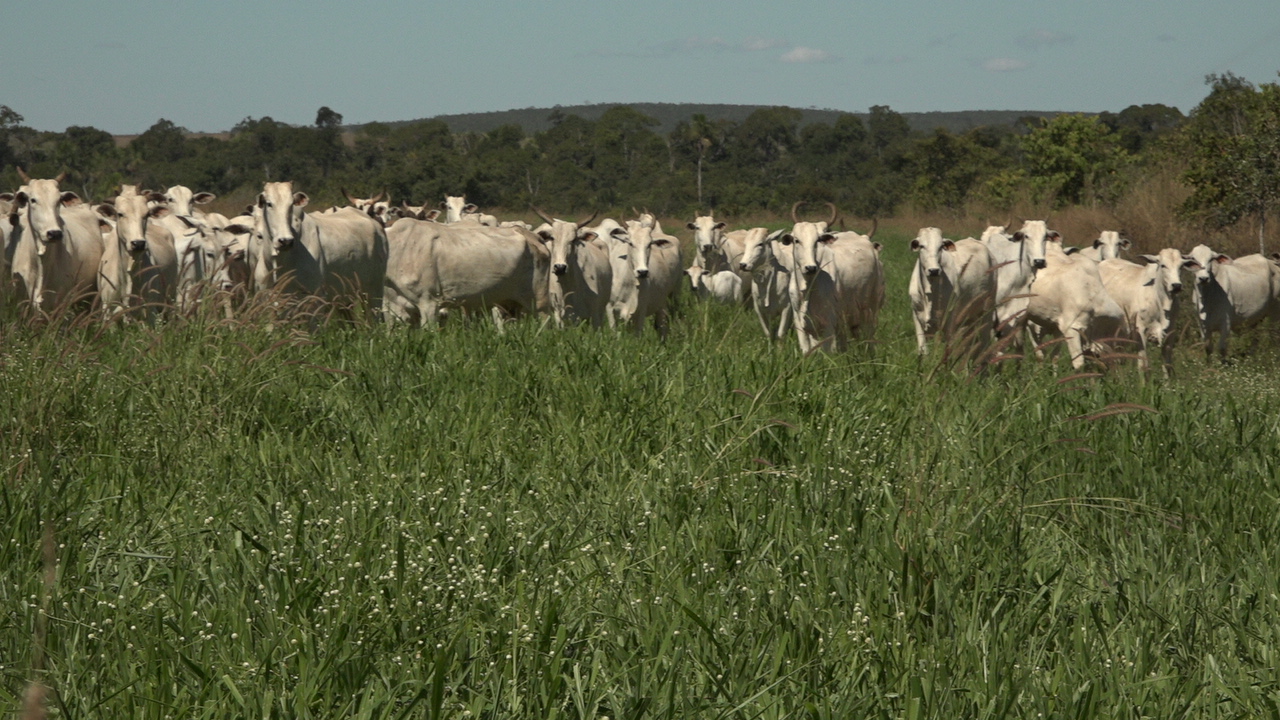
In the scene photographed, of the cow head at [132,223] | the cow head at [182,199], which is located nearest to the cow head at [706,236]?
the cow head at [182,199]

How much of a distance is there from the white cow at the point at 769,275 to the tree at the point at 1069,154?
3706cm

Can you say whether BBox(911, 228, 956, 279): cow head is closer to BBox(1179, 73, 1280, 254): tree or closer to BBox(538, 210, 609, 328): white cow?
BBox(538, 210, 609, 328): white cow

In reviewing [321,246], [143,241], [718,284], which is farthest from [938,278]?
[143,241]

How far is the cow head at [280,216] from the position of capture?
1024cm

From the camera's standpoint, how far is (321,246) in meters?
10.7

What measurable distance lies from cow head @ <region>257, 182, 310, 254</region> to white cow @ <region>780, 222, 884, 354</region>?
4693 mm

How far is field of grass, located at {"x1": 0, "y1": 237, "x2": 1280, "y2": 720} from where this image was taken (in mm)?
2951

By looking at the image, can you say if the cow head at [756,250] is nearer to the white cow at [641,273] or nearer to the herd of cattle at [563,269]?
the herd of cattle at [563,269]

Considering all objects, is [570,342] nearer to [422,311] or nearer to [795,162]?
[422,311]

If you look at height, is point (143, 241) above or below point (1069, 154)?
below

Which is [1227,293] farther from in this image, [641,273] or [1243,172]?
[641,273]

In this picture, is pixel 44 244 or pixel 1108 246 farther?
pixel 1108 246

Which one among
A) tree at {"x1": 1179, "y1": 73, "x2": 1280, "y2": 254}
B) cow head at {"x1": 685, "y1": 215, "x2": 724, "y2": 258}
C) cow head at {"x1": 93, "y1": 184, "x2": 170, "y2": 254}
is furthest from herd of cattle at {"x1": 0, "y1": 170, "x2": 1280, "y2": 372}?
tree at {"x1": 1179, "y1": 73, "x2": 1280, "y2": 254}

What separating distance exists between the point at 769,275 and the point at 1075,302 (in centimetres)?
341
